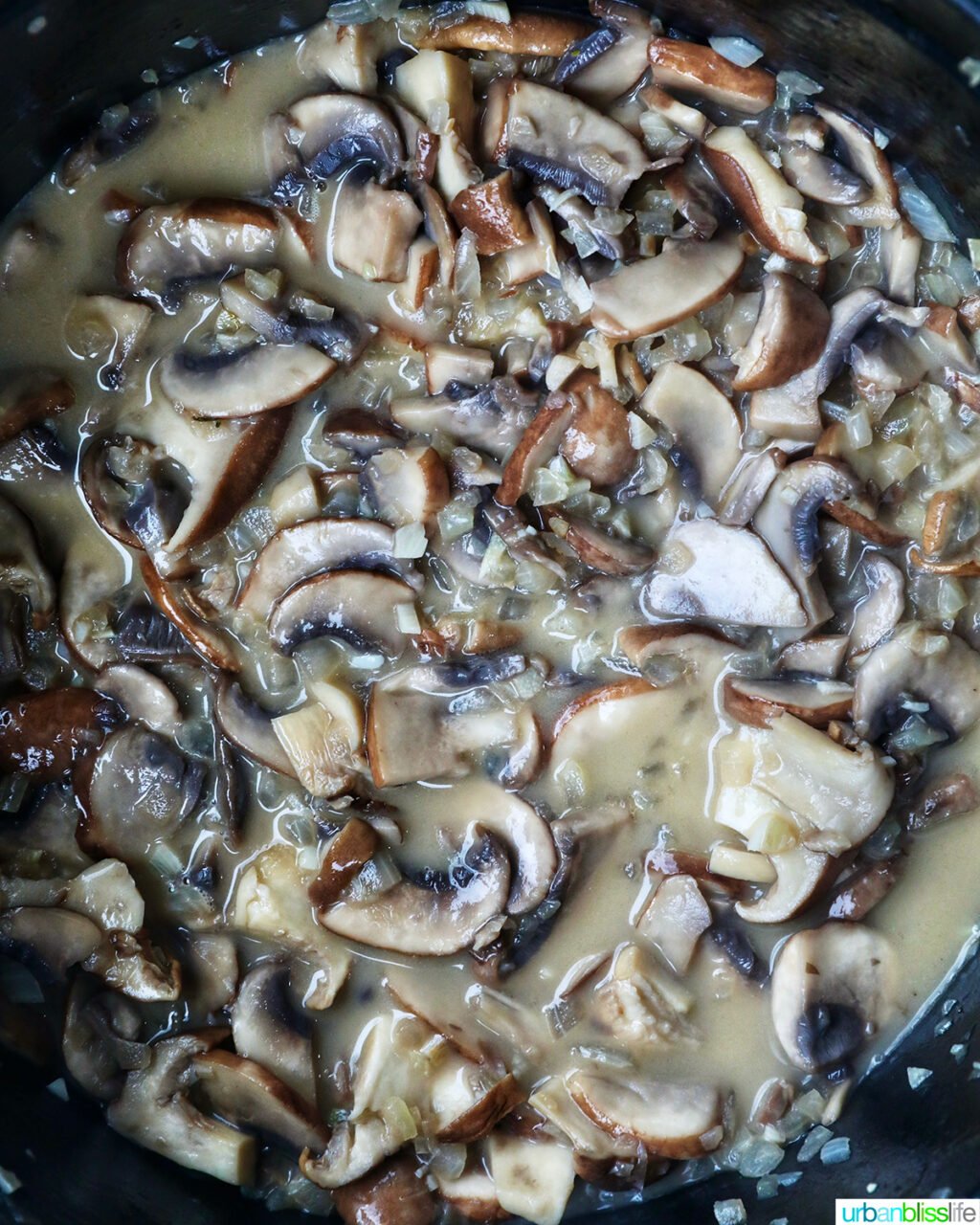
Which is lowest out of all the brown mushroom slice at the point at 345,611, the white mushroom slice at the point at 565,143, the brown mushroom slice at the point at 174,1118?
the brown mushroom slice at the point at 174,1118

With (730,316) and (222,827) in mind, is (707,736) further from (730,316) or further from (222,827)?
(222,827)

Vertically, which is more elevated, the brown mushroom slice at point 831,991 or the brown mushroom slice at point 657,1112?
the brown mushroom slice at point 831,991

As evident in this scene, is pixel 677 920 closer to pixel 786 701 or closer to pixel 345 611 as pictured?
pixel 786 701

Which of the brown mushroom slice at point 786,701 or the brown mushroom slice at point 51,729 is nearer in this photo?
the brown mushroom slice at point 786,701

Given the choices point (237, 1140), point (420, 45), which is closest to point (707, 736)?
Answer: point (237, 1140)

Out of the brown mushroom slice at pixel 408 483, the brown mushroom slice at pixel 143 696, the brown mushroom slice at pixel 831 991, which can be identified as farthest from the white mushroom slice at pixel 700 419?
the brown mushroom slice at pixel 143 696

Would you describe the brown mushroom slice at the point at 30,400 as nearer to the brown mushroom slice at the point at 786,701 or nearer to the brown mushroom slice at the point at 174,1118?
the brown mushroom slice at the point at 174,1118

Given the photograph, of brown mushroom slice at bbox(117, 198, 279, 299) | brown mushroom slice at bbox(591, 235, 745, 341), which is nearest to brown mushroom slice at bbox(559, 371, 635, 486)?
brown mushroom slice at bbox(591, 235, 745, 341)
